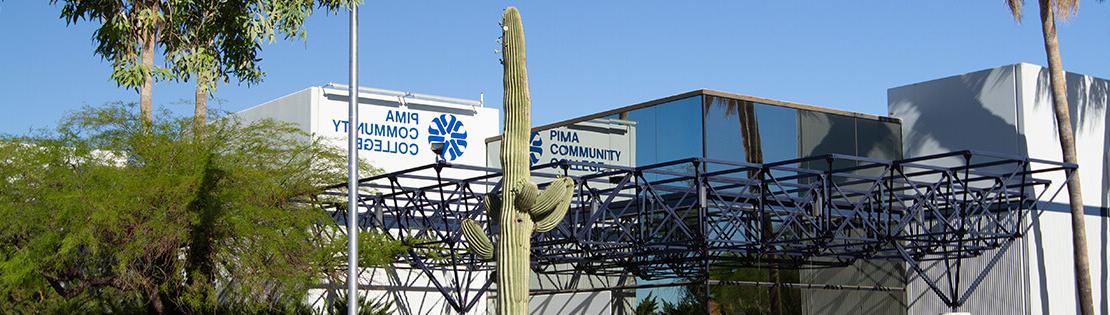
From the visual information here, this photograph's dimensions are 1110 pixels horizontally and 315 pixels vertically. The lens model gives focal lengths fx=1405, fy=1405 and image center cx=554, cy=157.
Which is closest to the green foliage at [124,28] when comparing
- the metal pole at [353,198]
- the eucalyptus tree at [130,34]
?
the eucalyptus tree at [130,34]

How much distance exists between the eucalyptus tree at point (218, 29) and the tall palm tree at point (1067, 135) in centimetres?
1374

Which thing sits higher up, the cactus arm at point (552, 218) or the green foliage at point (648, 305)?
the cactus arm at point (552, 218)

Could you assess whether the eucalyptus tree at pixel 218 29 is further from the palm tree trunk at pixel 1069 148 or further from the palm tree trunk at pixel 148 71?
the palm tree trunk at pixel 1069 148

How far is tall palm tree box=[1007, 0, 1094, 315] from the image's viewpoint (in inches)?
1065

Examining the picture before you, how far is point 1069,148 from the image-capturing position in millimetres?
27125

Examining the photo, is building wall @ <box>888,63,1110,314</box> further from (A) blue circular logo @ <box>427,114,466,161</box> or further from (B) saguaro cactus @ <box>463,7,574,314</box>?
(B) saguaro cactus @ <box>463,7,574,314</box>

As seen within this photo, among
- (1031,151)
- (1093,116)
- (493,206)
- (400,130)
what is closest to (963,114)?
(1031,151)

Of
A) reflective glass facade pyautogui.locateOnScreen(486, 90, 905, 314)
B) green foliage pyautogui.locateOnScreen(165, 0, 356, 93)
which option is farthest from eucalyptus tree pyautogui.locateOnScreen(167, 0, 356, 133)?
reflective glass facade pyautogui.locateOnScreen(486, 90, 905, 314)

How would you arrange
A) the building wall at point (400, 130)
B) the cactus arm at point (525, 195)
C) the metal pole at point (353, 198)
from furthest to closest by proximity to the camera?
the building wall at point (400, 130) → the metal pole at point (353, 198) → the cactus arm at point (525, 195)

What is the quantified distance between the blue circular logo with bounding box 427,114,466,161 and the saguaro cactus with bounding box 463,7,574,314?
77.5 feet

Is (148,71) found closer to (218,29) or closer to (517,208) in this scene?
(218,29)

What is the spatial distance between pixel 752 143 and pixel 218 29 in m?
10.9

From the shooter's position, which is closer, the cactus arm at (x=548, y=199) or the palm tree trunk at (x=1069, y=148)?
the cactus arm at (x=548, y=199)

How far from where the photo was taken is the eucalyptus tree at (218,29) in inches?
1033
